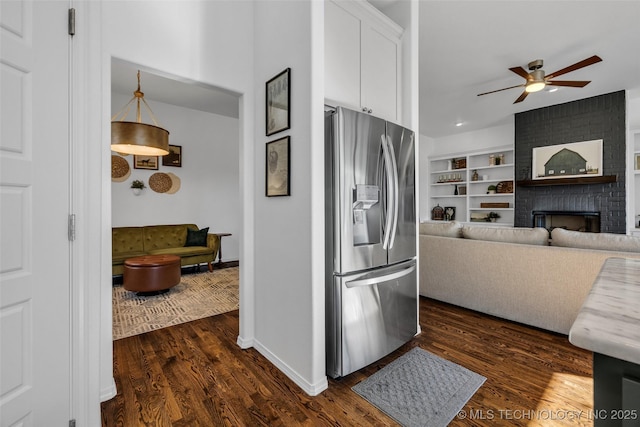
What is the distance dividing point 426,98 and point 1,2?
5.12 meters

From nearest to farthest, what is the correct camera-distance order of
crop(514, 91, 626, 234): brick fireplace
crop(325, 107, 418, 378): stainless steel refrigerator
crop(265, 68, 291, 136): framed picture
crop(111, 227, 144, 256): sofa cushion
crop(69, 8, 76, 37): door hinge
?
crop(69, 8, 76, 37): door hinge < crop(325, 107, 418, 378): stainless steel refrigerator < crop(265, 68, 291, 136): framed picture < crop(111, 227, 144, 256): sofa cushion < crop(514, 91, 626, 234): brick fireplace

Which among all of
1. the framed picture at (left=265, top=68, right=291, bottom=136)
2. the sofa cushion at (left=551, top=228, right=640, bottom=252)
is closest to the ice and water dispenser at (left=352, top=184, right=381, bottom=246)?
the framed picture at (left=265, top=68, right=291, bottom=136)

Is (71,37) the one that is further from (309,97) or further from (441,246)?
(441,246)

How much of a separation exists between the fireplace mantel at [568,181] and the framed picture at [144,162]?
23.0 feet

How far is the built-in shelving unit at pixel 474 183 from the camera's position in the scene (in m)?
6.50

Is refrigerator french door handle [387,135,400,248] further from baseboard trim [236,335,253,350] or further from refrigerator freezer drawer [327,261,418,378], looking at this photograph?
baseboard trim [236,335,253,350]

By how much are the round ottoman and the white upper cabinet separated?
9.62 feet

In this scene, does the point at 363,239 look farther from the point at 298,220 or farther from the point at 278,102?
the point at 278,102

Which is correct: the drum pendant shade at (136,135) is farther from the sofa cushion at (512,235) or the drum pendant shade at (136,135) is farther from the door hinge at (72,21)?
the sofa cushion at (512,235)

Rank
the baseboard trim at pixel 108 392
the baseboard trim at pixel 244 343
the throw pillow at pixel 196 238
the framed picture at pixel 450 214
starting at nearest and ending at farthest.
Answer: the baseboard trim at pixel 108 392 → the baseboard trim at pixel 244 343 → the throw pillow at pixel 196 238 → the framed picture at pixel 450 214

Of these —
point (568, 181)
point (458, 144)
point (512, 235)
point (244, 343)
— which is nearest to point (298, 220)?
point (244, 343)

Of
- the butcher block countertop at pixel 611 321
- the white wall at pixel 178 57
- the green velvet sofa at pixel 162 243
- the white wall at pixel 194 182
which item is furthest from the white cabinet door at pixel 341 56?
the green velvet sofa at pixel 162 243

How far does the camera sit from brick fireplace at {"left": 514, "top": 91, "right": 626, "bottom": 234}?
15.5ft

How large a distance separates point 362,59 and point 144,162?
170 inches
